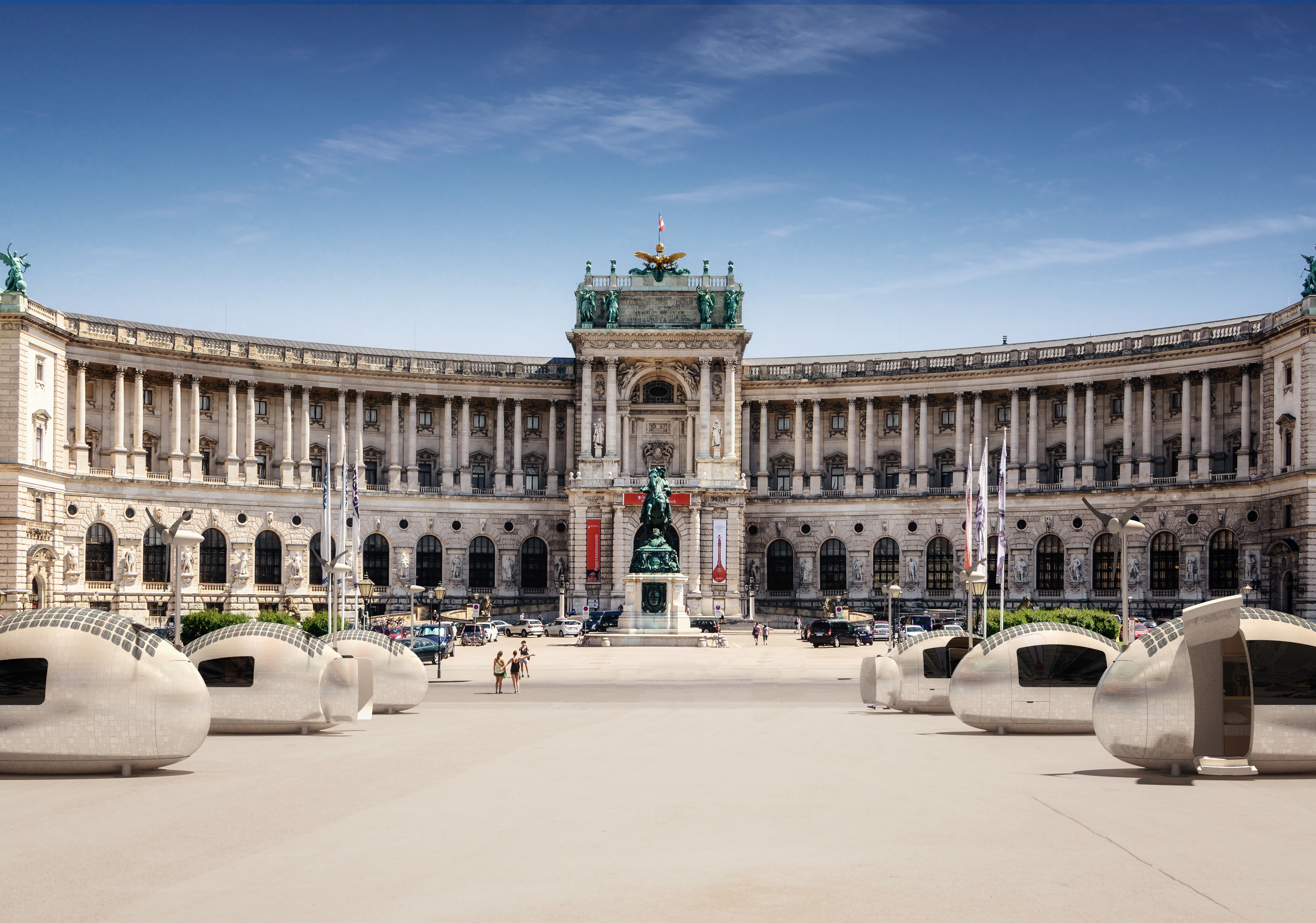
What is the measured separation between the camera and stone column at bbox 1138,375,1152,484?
105500 millimetres

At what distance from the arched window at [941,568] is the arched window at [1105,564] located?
1144 cm

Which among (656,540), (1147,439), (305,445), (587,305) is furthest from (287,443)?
(1147,439)

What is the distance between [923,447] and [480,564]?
3930 cm

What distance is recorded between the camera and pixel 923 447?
116 meters


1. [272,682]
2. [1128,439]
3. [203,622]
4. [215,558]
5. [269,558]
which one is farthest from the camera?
[269,558]

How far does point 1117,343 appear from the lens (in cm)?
10888

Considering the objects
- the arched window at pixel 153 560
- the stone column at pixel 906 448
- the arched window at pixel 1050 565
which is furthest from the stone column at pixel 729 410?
the arched window at pixel 153 560

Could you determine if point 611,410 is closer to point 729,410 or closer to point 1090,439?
point 729,410

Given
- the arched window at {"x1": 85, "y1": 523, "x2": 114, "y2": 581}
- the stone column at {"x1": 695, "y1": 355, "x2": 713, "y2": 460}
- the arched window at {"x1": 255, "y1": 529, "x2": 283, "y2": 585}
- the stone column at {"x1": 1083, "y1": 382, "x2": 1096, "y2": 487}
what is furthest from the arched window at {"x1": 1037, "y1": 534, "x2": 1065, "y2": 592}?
the arched window at {"x1": 85, "y1": 523, "x2": 114, "y2": 581}

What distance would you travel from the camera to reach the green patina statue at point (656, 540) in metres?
88.8

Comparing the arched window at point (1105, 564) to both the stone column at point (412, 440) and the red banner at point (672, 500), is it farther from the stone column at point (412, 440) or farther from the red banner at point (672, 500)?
the stone column at point (412, 440)

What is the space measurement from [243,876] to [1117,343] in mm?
100982

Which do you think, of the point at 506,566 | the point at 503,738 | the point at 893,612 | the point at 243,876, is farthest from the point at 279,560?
the point at 243,876

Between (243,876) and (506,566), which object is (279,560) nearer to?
(506,566)
